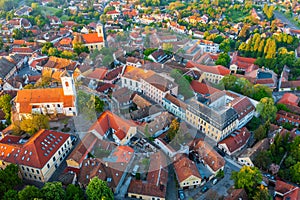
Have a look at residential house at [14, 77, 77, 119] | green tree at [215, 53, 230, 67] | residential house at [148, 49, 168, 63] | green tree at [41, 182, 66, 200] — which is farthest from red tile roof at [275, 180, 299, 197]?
residential house at [148, 49, 168, 63]

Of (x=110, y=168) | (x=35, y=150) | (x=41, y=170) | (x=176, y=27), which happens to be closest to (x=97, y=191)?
(x=110, y=168)

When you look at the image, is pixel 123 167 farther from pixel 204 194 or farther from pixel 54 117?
pixel 54 117

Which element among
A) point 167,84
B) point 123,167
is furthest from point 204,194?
point 167,84

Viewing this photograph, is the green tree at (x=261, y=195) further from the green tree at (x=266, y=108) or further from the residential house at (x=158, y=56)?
the residential house at (x=158, y=56)

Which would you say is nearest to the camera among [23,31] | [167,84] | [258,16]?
[167,84]

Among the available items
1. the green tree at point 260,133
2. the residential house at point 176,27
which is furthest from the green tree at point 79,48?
the green tree at point 260,133
